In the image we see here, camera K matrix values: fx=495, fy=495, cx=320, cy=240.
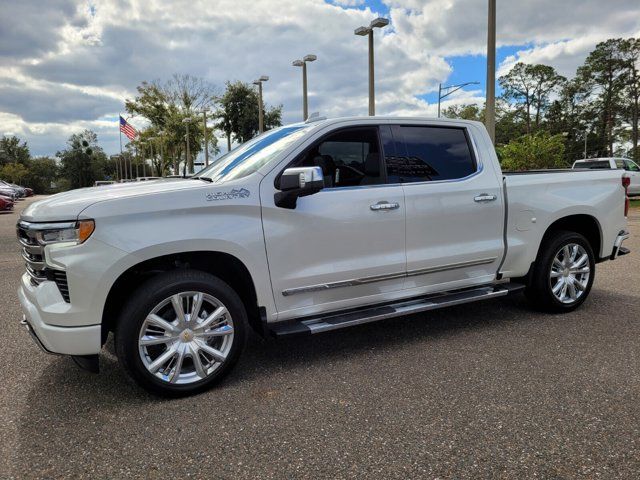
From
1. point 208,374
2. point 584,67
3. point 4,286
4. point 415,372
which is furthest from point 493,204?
point 584,67

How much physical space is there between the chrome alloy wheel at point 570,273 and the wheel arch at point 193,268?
3050mm

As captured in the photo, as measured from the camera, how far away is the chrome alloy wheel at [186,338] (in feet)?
10.4

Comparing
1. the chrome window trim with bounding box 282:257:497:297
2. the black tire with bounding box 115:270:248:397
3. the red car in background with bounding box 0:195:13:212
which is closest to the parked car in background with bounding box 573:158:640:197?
the chrome window trim with bounding box 282:257:497:297

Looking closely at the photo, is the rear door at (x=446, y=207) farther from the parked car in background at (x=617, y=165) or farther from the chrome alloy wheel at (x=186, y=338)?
the parked car in background at (x=617, y=165)

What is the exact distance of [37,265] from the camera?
311 cm

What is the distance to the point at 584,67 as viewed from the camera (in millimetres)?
57656

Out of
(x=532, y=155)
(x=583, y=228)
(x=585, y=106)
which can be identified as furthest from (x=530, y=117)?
(x=583, y=228)

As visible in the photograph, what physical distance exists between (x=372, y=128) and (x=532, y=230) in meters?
1.92

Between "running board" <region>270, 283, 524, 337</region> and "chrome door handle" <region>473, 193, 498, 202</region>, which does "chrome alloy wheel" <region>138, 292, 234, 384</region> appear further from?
"chrome door handle" <region>473, 193, 498, 202</region>

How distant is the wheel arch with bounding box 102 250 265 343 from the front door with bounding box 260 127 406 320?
190 mm

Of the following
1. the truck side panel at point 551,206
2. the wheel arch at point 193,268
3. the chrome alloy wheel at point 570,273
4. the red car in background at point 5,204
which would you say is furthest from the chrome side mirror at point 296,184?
the red car in background at point 5,204

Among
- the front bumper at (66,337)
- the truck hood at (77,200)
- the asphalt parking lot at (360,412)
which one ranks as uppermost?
the truck hood at (77,200)

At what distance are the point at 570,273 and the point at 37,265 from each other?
15.5 feet

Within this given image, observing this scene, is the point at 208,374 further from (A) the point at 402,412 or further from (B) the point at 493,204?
(B) the point at 493,204
